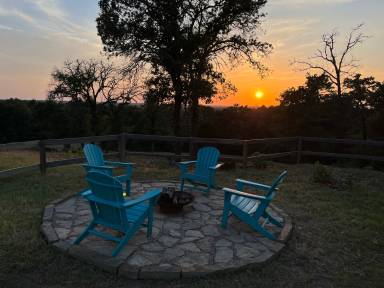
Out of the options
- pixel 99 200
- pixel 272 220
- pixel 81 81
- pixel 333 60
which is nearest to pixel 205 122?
pixel 333 60

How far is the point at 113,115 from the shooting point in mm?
27031

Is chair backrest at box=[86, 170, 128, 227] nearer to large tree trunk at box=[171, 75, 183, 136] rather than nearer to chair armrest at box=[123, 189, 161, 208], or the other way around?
chair armrest at box=[123, 189, 161, 208]

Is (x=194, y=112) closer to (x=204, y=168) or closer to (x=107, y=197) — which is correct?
(x=204, y=168)

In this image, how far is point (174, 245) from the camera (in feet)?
12.4

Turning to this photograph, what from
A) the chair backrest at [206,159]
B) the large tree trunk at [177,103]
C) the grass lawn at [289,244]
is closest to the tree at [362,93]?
the large tree trunk at [177,103]

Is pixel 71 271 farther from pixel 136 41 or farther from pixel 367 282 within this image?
pixel 136 41

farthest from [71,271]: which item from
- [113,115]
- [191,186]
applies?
[113,115]

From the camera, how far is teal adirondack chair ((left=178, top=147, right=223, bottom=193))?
19.5 feet

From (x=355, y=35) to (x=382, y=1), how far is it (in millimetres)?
8334

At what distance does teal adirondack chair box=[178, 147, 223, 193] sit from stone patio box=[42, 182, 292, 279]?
950mm

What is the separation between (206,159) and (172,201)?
173cm

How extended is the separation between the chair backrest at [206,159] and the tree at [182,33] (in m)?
4.54

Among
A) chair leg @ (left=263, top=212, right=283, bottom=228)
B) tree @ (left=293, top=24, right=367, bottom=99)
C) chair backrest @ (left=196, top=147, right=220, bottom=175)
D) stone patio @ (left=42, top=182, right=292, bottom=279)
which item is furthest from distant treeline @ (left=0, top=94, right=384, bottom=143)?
chair leg @ (left=263, top=212, right=283, bottom=228)

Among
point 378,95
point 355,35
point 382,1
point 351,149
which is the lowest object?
point 351,149
